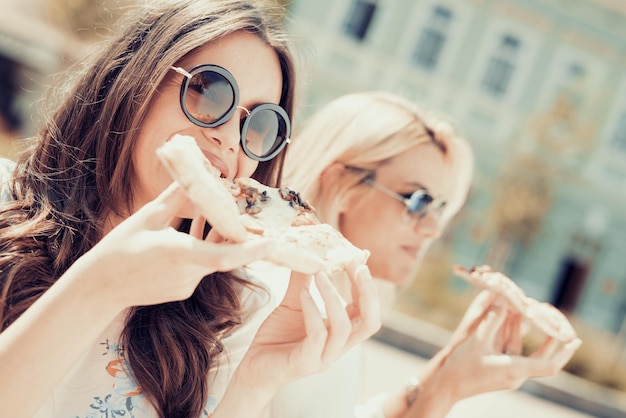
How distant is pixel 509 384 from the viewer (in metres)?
2.51

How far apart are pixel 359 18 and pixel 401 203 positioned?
51.2 ft

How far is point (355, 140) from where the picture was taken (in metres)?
2.92

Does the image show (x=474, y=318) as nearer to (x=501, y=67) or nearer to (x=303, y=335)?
(x=303, y=335)

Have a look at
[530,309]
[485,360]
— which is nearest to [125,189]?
[485,360]

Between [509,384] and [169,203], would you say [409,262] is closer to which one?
[509,384]

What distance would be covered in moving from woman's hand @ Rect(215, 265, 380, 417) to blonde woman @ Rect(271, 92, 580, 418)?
1041 millimetres

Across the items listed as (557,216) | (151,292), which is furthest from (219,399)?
(557,216)

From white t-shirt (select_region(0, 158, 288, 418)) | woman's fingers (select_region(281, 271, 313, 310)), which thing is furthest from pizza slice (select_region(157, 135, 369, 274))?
white t-shirt (select_region(0, 158, 288, 418))

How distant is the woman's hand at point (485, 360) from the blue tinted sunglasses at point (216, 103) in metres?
1.32

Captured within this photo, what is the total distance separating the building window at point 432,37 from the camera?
699 inches

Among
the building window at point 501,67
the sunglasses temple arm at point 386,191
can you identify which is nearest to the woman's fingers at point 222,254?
the sunglasses temple arm at point 386,191

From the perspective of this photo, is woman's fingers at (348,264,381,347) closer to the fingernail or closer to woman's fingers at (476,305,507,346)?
the fingernail

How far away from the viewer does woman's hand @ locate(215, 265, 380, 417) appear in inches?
61.9

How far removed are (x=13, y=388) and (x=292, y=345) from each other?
2.28 ft
